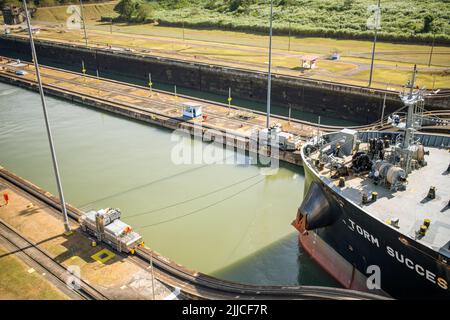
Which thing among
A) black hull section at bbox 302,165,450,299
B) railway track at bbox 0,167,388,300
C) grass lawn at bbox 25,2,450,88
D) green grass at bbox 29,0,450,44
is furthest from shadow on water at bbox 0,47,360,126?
green grass at bbox 29,0,450,44

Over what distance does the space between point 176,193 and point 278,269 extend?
36.7ft

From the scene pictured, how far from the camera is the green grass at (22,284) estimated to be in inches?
729

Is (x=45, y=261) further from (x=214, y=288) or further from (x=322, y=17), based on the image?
(x=322, y=17)

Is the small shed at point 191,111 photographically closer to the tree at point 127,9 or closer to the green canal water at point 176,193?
the green canal water at point 176,193

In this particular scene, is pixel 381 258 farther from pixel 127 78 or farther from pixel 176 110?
pixel 127 78

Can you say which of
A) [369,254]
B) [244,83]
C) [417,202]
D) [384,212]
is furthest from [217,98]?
[369,254]

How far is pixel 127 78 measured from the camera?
228 feet

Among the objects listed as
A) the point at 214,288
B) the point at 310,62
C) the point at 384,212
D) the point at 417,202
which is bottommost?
the point at 214,288

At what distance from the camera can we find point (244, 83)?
2136 inches

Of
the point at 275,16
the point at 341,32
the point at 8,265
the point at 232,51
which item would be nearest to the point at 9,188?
the point at 8,265

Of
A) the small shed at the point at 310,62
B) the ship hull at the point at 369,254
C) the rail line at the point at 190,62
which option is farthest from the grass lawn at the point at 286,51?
the ship hull at the point at 369,254

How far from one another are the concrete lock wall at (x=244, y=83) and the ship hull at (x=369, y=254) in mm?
24265

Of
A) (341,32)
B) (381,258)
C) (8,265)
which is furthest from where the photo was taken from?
(341,32)
